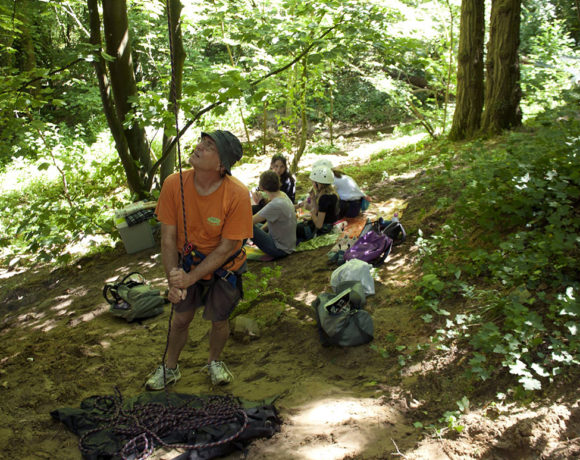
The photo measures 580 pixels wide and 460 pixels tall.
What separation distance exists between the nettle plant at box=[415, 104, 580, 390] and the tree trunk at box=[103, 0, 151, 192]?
4782mm

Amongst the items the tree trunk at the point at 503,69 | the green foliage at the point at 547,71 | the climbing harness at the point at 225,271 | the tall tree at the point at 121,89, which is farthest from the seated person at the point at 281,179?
the green foliage at the point at 547,71

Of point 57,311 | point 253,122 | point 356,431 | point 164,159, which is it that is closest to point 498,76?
point 164,159

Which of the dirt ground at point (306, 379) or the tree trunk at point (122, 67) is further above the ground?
the tree trunk at point (122, 67)

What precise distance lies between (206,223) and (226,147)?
1.70 feet

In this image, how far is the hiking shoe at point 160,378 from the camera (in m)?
3.26

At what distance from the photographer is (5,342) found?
15.0ft

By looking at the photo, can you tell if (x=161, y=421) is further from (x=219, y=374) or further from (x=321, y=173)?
(x=321, y=173)

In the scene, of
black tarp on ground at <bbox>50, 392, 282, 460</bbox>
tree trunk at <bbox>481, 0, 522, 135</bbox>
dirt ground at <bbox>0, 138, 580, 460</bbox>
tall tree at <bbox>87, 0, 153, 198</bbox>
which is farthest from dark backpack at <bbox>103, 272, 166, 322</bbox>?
tree trunk at <bbox>481, 0, 522, 135</bbox>

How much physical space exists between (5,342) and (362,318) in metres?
3.66

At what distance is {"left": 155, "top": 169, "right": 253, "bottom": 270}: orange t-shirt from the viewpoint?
2941 mm

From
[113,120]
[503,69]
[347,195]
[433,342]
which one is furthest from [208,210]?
[503,69]

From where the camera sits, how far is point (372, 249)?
16.2ft

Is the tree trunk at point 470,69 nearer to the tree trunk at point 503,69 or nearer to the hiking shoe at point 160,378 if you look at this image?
the tree trunk at point 503,69

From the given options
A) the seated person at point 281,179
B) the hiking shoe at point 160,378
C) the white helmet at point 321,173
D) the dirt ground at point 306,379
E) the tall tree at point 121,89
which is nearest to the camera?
the dirt ground at point 306,379
